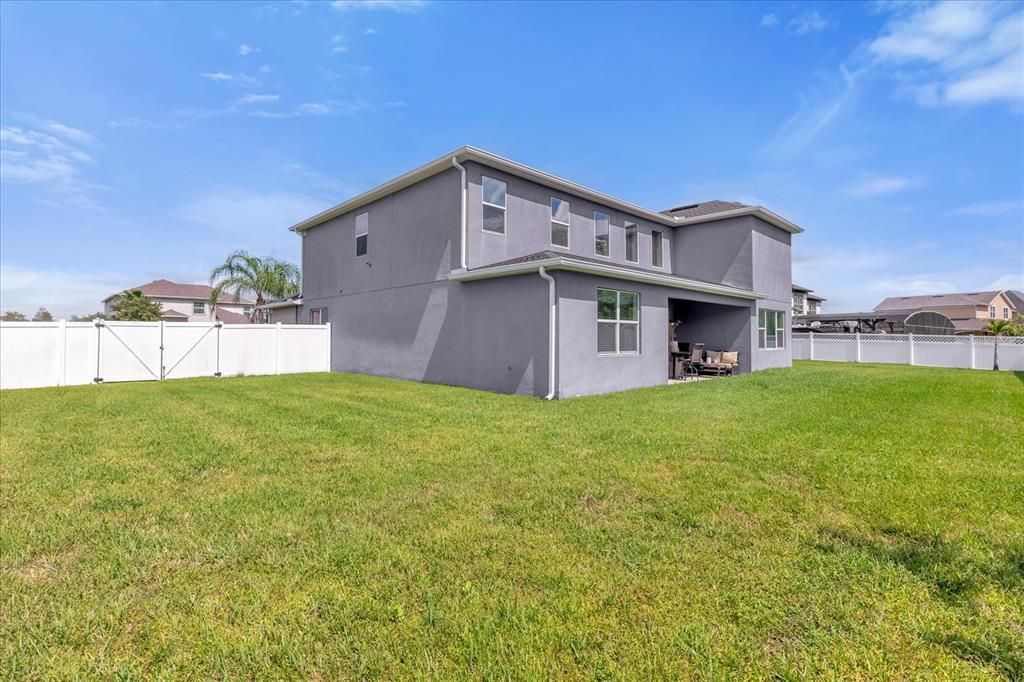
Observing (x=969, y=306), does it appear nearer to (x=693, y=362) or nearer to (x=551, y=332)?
(x=693, y=362)

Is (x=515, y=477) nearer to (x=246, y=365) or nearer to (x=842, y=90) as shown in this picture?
(x=842, y=90)

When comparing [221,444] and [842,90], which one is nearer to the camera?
[221,444]

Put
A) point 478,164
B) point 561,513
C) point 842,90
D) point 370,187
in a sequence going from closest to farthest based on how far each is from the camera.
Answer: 1. point 561,513
2. point 842,90
3. point 478,164
4. point 370,187

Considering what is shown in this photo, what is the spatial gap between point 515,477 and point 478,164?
372 inches

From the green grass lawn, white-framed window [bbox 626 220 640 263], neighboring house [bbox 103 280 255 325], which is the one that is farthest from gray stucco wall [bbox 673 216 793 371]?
neighboring house [bbox 103 280 255 325]

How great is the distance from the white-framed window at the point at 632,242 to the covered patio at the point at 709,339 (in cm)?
215

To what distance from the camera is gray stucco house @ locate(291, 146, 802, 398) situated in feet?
33.9

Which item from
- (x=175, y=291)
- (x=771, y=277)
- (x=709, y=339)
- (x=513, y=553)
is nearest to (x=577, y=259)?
(x=513, y=553)

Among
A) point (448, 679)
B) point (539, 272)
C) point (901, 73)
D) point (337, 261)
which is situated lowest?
point (448, 679)

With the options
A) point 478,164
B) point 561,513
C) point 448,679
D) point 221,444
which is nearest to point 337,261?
point 478,164

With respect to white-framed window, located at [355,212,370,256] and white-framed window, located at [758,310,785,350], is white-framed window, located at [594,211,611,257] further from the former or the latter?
white-framed window, located at [355,212,370,256]

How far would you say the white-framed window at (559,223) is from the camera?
13.8 metres

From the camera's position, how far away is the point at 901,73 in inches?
397

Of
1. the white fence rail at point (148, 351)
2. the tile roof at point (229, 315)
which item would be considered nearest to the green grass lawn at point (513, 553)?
the white fence rail at point (148, 351)
